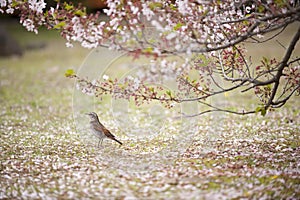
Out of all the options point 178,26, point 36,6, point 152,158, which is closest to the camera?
point 178,26

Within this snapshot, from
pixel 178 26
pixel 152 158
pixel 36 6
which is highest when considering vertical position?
pixel 36 6

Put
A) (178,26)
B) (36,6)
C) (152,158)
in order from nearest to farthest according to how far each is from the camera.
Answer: (178,26) → (36,6) → (152,158)

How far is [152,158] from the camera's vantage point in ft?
27.3

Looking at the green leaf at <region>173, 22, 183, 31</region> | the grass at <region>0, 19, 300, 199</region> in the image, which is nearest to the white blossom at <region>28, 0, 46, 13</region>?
the green leaf at <region>173, 22, 183, 31</region>

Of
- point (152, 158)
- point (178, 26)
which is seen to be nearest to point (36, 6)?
point (178, 26)

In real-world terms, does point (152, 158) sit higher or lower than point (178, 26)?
lower

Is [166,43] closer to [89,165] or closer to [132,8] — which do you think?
[132,8]

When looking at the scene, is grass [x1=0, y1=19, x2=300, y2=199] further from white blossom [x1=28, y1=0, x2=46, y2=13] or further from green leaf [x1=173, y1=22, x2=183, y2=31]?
white blossom [x1=28, y1=0, x2=46, y2=13]

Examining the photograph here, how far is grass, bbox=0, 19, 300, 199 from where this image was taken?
22.4 ft

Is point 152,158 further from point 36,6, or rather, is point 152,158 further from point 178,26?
point 36,6

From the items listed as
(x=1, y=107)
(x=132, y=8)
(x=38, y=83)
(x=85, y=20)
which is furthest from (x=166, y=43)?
(x=38, y=83)

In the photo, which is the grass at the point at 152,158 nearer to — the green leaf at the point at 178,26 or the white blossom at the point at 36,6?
the green leaf at the point at 178,26

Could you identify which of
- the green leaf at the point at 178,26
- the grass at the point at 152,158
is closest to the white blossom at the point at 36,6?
the green leaf at the point at 178,26

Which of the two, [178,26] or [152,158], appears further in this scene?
[152,158]
